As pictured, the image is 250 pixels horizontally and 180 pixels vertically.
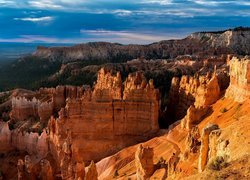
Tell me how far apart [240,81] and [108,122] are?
1439cm

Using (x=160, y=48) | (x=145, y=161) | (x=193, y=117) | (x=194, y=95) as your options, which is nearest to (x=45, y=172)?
(x=145, y=161)

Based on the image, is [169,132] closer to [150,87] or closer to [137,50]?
[150,87]

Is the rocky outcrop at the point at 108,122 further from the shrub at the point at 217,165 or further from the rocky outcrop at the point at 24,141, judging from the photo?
the shrub at the point at 217,165

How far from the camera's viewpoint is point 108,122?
4666 centimetres

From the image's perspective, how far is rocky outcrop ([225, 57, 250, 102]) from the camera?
37.7 metres

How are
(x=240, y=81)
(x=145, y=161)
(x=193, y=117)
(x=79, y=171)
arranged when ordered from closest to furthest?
1. (x=145, y=161)
2. (x=79, y=171)
3. (x=240, y=81)
4. (x=193, y=117)

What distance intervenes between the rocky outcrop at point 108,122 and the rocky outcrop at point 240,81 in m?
8.86

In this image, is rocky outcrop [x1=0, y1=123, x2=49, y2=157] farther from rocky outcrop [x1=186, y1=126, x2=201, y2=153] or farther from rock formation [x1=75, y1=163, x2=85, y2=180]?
rocky outcrop [x1=186, y1=126, x2=201, y2=153]

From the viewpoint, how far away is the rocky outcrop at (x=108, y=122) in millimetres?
46250

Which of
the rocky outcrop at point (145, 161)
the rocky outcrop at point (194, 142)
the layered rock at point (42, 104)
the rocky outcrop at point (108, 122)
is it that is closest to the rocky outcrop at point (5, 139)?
the layered rock at point (42, 104)

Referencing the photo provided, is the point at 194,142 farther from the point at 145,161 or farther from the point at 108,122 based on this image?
the point at 108,122

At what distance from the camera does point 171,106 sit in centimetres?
5409

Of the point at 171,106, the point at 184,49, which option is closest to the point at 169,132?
the point at 171,106

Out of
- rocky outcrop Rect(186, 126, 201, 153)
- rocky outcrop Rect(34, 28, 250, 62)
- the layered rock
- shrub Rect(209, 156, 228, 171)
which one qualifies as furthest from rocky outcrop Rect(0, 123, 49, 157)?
rocky outcrop Rect(34, 28, 250, 62)
